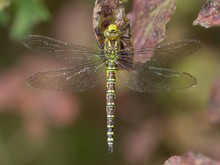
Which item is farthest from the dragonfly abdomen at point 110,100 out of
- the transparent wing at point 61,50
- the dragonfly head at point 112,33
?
the dragonfly head at point 112,33

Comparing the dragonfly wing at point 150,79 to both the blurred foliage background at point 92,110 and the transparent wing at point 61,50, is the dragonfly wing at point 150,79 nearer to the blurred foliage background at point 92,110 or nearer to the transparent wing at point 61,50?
the transparent wing at point 61,50

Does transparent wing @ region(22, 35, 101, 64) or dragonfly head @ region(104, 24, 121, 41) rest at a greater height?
dragonfly head @ region(104, 24, 121, 41)

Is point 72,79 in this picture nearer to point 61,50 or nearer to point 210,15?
point 61,50

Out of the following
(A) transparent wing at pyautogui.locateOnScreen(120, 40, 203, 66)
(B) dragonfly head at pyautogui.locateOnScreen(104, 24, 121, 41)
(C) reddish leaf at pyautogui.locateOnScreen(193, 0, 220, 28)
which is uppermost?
(C) reddish leaf at pyautogui.locateOnScreen(193, 0, 220, 28)

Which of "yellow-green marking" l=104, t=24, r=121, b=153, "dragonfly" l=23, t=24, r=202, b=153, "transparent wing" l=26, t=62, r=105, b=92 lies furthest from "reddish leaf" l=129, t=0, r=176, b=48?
"transparent wing" l=26, t=62, r=105, b=92

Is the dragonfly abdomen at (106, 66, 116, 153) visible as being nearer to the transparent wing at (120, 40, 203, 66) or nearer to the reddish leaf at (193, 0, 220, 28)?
the transparent wing at (120, 40, 203, 66)

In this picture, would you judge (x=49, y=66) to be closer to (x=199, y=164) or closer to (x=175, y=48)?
(x=175, y=48)

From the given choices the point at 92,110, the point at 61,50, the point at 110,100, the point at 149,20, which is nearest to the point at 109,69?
the point at 110,100

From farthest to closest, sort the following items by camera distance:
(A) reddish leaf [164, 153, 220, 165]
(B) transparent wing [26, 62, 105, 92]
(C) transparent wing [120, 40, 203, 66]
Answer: (B) transparent wing [26, 62, 105, 92]
(C) transparent wing [120, 40, 203, 66]
(A) reddish leaf [164, 153, 220, 165]
